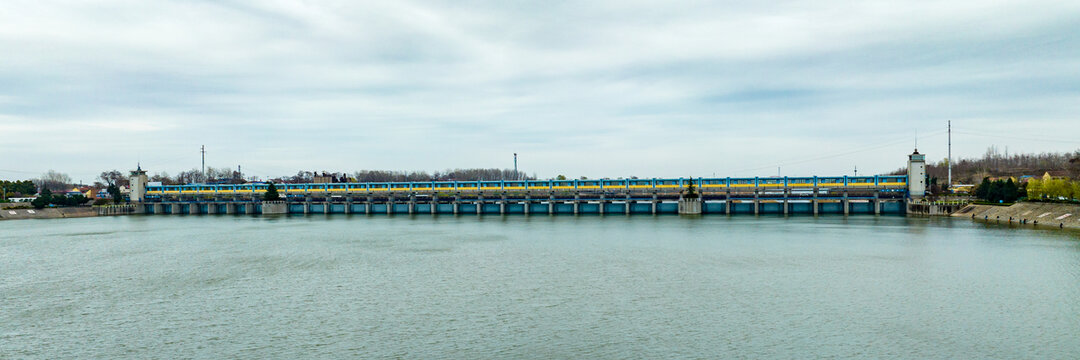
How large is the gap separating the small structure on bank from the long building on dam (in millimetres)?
133

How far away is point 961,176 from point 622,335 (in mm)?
197186

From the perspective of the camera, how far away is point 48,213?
91.6 m

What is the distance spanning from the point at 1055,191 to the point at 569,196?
179 feet

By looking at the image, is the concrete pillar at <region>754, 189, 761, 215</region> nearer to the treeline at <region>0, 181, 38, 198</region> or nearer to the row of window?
the row of window

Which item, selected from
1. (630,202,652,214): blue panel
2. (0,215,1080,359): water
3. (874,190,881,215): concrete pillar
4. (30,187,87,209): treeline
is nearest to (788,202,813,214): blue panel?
(874,190,881,215): concrete pillar

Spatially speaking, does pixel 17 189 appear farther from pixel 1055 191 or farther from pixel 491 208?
pixel 1055 191

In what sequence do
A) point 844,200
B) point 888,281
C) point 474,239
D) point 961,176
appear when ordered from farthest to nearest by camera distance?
1. point 961,176
2. point 844,200
3. point 474,239
4. point 888,281

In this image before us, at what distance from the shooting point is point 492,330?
19.5m

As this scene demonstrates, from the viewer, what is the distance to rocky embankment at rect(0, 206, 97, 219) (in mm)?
85812

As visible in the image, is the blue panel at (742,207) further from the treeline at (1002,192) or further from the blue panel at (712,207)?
the treeline at (1002,192)

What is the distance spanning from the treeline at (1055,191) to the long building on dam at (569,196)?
35.3 feet

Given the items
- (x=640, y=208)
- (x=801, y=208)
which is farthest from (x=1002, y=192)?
(x=640, y=208)

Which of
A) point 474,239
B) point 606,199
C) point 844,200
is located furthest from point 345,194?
point 844,200

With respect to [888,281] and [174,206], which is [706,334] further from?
[174,206]
